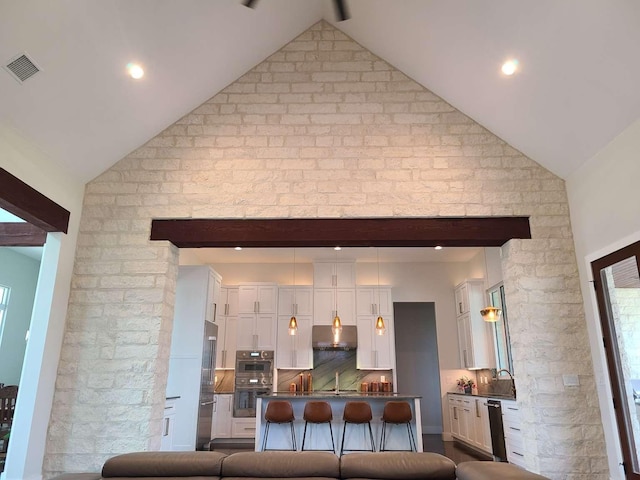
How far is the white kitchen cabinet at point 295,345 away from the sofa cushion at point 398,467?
233 inches

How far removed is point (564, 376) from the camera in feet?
14.8

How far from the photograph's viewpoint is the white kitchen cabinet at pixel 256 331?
8648 mm

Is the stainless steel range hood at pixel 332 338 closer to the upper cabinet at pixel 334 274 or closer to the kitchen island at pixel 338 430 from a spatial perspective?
the upper cabinet at pixel 334 274

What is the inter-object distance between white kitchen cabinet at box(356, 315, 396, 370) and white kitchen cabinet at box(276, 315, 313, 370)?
0.95 metres

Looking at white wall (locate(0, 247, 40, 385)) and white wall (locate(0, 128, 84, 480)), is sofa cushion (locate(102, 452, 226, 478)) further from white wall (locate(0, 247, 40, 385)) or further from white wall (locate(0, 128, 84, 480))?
white wall (locate(0, 247, 40, 385))

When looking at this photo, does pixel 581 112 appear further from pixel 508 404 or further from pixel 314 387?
pixel 314 387

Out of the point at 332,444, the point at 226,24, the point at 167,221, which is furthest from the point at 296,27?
the point at 332,444

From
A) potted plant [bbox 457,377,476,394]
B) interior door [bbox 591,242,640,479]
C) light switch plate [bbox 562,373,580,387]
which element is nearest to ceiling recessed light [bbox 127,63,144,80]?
interior door [bbox 591,242,640,479]

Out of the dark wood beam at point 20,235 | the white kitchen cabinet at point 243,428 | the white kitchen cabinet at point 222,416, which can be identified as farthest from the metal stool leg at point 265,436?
the dark wood beam at point 20,235

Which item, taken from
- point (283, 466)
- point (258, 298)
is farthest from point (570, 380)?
point (258, 298)

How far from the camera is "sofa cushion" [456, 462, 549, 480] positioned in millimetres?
2305

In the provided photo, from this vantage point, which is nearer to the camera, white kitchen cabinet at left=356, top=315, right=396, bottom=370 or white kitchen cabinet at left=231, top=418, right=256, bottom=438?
white kitchen cabinet at left=231, top=418, right=256, bottom=438

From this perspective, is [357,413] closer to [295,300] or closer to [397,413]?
[397,413]

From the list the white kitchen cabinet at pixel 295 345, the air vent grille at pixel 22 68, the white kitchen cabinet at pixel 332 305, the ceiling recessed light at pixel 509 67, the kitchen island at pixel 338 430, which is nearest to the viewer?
the air vent grille at pixel 22 68
